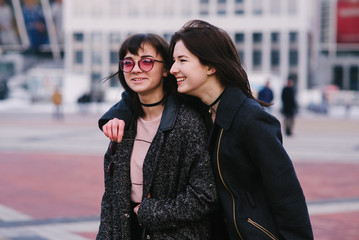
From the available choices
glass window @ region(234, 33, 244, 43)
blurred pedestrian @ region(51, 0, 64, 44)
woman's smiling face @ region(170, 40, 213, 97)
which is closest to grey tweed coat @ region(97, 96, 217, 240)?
woman's smiling face @ region(170, 40, 213, 97)

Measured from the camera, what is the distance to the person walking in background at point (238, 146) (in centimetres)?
202

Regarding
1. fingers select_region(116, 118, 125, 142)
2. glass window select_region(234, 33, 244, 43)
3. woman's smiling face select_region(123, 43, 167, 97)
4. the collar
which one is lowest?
glass window select_region(234, 33, 244, 43)

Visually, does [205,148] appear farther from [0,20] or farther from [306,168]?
[0,20]

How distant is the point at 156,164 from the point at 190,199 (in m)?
0.20

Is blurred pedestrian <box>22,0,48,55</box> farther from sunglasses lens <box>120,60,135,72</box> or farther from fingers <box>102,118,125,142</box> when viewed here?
fingers <box>102,118,125,142</box>

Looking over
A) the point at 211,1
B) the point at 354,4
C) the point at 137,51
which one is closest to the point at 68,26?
the point at 211,1

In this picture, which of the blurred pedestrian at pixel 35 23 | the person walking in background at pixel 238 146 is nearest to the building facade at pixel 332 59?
the blurred pedestrian at pixel 35 23

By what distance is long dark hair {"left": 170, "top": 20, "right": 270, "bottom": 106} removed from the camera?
215cm

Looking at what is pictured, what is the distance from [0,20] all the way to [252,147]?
7443 centimetres

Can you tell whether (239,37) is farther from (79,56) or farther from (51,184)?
(51,184)

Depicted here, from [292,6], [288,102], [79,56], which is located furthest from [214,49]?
[79,56]

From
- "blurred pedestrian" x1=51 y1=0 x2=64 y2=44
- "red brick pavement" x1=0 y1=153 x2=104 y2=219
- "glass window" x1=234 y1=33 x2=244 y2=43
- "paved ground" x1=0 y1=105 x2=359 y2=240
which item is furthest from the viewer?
"blurred pedestrian" x1=51 y1=0 x2=64 y2=44

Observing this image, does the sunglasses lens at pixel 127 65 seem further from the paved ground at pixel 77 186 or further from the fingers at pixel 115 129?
the paved ground at pixel 77 186

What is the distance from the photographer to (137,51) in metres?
2.31
